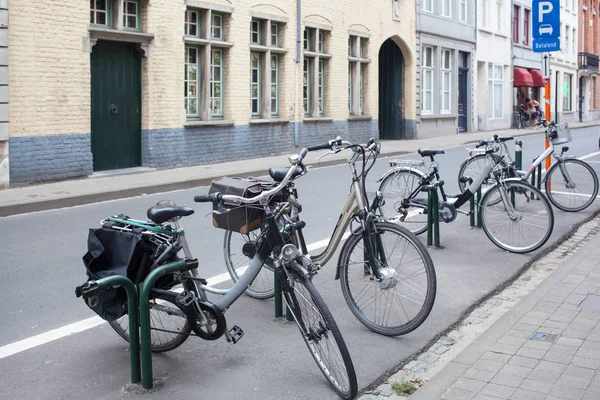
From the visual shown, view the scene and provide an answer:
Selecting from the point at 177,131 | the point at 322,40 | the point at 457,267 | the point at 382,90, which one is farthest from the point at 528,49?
the point at 457,267

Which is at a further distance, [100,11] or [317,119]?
[317,119]

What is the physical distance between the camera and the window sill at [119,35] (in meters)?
15.3

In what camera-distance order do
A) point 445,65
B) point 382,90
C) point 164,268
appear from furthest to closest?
point 445,65 < point 382,90 < point 164,268

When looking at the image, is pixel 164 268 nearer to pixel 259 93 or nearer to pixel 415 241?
pixel 415 241

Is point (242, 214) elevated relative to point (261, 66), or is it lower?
lower

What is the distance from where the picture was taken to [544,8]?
12.8 metres

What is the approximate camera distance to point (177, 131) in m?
17.5

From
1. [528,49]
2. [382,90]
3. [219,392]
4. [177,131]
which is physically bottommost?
Answer: [219,392]

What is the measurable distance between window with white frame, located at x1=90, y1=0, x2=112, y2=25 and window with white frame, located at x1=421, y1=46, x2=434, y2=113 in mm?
16129

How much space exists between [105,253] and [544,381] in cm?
263

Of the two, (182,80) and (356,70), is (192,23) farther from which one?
(356,70)

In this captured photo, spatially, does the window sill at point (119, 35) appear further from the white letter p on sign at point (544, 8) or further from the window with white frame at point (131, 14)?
the white letter p on sign at point (544, 8)

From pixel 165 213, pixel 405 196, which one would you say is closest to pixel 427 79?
pixel 405 196

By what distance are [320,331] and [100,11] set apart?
12.7m
